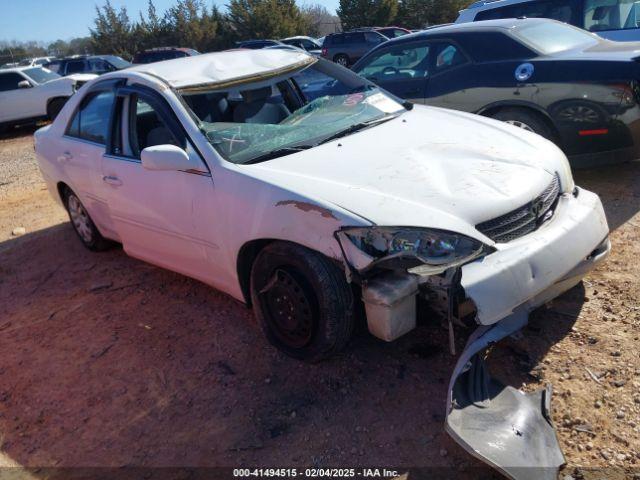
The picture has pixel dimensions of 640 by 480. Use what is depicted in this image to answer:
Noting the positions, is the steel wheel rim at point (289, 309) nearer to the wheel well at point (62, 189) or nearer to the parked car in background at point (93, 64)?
the wheel well at point (62, 189)

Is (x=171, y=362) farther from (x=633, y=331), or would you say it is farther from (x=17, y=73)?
(x=17, y=73)

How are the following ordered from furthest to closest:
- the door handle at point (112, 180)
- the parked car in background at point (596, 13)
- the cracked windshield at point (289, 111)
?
the parked car in background at point (596, 13) < the door handle at point (112, 180) < the cracked windshield at point (289, 111)

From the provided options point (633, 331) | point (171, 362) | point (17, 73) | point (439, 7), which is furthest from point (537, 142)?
point (439, 7)

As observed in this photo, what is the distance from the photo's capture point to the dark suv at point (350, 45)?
2080 centimetres

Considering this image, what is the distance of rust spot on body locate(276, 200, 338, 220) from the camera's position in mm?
2496

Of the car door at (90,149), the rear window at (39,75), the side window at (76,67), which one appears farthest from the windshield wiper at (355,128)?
the side window at (76,67)

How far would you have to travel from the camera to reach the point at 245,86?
3.65 m

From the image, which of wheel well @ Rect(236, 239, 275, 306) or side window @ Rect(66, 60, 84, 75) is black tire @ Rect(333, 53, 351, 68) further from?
wheel well @ Rect(236, 239, 275, 306)

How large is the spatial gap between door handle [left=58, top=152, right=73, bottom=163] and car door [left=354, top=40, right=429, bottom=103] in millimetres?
3419

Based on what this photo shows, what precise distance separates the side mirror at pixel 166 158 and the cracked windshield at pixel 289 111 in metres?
0.20

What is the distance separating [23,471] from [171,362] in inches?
35.5

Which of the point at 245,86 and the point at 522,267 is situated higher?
the point at 245,86

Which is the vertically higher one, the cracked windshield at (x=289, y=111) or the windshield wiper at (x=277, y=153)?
the cracked windshield at (x=289, y=111)

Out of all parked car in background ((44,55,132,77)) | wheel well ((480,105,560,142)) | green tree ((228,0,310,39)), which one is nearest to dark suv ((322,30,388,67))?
parked car in background ((44,55,132,77))
